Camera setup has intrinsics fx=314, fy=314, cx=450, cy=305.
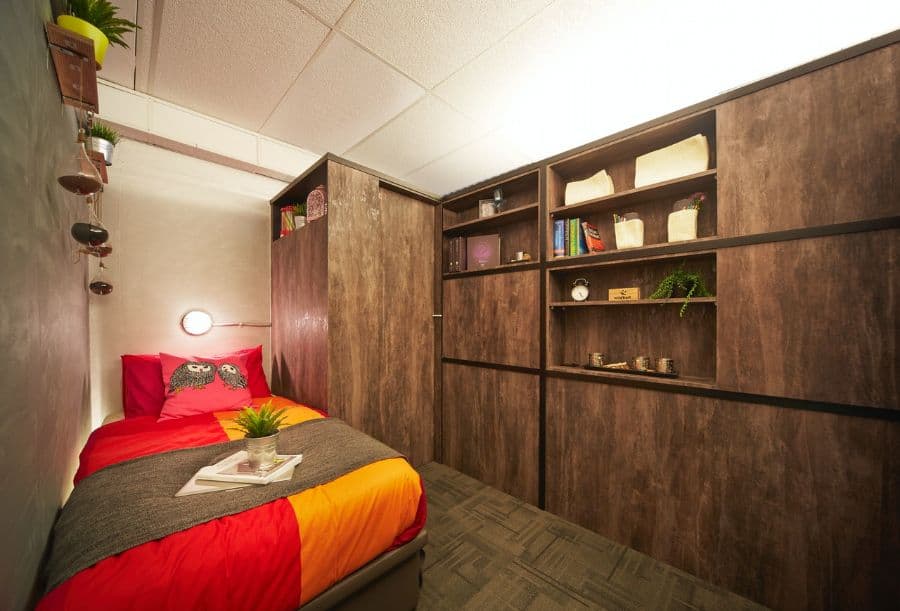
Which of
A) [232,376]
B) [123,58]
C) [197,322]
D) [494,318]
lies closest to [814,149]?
[494,318]

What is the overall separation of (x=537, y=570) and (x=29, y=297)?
2450 mm

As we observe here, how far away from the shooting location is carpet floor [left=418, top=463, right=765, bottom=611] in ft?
5.21

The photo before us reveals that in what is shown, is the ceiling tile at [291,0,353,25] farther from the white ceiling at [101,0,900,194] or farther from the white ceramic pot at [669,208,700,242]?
the white ceramic pot at [669,208,700,242]

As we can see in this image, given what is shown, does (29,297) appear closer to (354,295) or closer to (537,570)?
(354,295)

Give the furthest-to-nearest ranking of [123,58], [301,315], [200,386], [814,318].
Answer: [301,315], [200,386], [123,58], [814,318]

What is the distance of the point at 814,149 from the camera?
1.48 m

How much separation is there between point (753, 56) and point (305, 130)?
10.8 ft

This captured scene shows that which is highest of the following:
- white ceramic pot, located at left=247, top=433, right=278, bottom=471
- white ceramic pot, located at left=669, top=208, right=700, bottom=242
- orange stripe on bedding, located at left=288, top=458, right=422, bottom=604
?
white ceramic pot, located at left=669, top=208, right=700, bottom=242

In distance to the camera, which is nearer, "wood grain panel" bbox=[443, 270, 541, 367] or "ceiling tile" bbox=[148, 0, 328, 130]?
"ceiling tile" bbox=[148, 0, 328, 130]

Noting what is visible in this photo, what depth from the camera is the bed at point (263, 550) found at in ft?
2.82

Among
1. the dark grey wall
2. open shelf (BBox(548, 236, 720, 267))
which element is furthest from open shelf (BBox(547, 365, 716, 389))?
the dark grey wall

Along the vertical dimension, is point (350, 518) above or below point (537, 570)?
above

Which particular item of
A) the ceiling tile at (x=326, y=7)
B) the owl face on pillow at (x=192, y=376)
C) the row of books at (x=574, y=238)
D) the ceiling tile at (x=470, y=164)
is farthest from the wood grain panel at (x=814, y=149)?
the owl face on pillow at (x=192, y=376)

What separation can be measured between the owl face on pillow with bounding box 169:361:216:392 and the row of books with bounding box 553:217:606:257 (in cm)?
267
